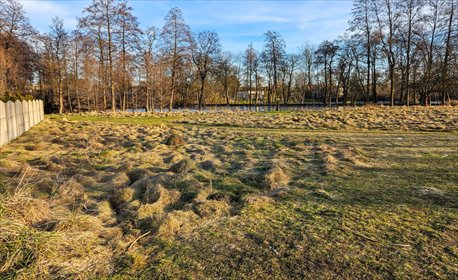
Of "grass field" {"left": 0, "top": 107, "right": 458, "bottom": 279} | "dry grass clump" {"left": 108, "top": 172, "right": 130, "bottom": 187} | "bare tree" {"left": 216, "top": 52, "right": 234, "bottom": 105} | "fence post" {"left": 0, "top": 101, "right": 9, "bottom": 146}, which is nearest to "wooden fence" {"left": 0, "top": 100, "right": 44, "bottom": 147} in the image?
"fence post" {"left": 0, "top": 101, "right": 9, "bottom": 146}

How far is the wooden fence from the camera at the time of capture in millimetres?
8026

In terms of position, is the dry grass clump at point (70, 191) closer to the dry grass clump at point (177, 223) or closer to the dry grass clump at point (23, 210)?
the dry grass clump at point (23, 210)

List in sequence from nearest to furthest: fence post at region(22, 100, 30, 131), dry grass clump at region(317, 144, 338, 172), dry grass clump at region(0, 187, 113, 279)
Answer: dry grass clump at region(0, 187, 113, 279)
dry grass clump at region(317, 144, 338, 172)
fence post at region(22, 100, 30, 131)

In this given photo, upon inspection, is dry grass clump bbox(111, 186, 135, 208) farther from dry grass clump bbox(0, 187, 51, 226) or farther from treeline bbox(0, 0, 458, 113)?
treeline bbox(0, 0, 458, 113)

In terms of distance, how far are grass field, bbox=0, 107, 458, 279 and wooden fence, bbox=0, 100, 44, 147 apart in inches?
94.2

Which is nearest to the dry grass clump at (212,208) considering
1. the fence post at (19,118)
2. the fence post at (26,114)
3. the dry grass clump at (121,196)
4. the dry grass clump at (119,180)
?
the dry grass clump at (121,196)

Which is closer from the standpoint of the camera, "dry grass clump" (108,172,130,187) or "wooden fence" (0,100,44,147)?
"dry grass clump" (108,172,130,187)

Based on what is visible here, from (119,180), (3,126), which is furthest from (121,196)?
(3,126)

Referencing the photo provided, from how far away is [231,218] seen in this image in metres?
3.24

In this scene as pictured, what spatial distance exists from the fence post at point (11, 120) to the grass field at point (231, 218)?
299 cm

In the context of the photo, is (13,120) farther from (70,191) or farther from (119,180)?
(70,191)

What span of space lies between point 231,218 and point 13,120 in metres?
9.22

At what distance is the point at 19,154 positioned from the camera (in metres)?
6.45

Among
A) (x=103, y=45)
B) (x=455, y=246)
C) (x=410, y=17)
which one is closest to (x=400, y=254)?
(x=455, y=246)
